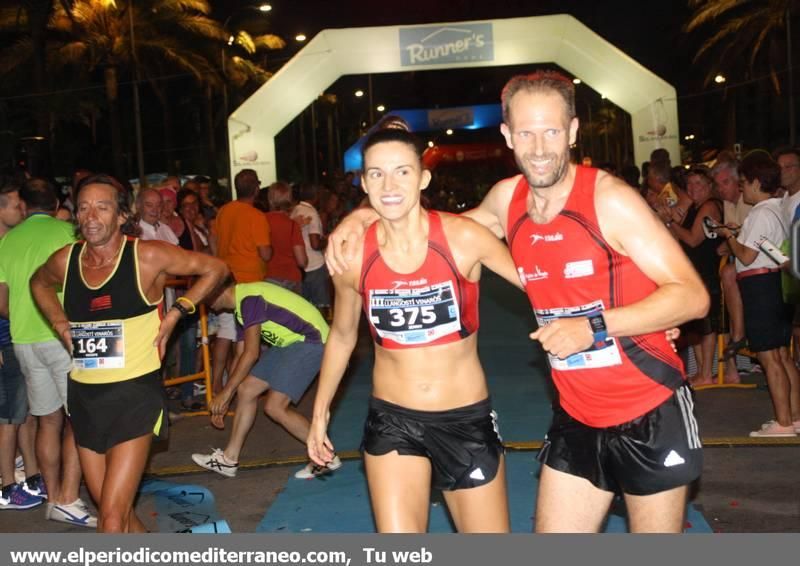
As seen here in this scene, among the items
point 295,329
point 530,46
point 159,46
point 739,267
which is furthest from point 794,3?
point 295,329

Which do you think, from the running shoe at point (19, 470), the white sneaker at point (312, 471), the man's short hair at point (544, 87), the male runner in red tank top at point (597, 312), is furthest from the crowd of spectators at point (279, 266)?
the man's short hair at point (544, 87)

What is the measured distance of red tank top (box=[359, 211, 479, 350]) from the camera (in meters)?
4.12

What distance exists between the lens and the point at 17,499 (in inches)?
280

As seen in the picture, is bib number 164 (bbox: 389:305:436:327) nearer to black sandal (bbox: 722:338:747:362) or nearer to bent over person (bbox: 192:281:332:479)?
bent over person (bbox: 192:281:332:479)

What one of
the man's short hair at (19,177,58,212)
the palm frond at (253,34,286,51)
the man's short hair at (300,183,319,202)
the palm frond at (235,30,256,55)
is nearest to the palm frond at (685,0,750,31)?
the palm frond at (235,30,256,55)

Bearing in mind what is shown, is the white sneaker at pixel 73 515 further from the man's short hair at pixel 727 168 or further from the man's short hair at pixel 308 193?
the man's short hair at pixel 308 193

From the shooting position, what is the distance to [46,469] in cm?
683

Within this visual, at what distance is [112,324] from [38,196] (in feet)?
7.68

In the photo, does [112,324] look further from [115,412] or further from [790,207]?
[790,207]

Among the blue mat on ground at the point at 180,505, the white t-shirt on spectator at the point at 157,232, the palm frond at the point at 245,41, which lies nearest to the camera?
the blue mat on ground at the point at 180,505

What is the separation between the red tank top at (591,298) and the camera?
144 inches

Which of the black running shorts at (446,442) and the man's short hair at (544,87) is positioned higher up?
the man's short hair at (544,87)

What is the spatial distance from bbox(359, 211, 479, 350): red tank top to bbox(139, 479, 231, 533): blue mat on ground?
2.60m

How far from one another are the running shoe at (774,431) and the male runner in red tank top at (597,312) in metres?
4.46
